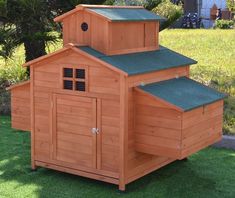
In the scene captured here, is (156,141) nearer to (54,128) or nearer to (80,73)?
(80,73)

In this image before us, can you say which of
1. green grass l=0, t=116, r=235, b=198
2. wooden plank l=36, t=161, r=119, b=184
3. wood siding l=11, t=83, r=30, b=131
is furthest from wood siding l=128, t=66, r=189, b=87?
wood siding l=11, t=83, r=30, b=131

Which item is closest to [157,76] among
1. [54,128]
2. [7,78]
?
[54,128]

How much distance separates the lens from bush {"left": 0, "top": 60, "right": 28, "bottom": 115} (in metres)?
10.3

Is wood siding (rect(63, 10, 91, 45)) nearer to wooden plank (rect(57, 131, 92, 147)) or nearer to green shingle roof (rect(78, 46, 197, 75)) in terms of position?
green shingle roof (rect(78, 46, 197, 75))

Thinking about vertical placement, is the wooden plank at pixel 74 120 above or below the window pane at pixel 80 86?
below

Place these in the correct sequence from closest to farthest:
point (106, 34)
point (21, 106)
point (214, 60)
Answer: point (106, 34)
point (21, 106)
point (214, 60)

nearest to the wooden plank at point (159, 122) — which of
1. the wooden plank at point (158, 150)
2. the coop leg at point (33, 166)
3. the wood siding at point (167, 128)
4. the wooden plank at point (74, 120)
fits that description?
the wood siding at point (167, 128)

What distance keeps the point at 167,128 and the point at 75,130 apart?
1179 mm

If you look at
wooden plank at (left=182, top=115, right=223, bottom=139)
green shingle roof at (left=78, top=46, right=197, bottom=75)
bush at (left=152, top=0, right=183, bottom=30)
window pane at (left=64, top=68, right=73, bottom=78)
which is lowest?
wooden plank at (left=182, top=115, right=223, bottom=139)

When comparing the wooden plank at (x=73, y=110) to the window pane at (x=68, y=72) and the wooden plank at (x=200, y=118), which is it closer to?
the window pane at (x=68, y=72)

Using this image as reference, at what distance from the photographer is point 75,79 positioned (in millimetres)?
6031

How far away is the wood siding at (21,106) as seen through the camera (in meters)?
6.83

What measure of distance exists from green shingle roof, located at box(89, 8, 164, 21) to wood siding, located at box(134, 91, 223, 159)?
0.95 meters

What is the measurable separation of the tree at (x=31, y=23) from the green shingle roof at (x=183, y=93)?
457 centimetres
